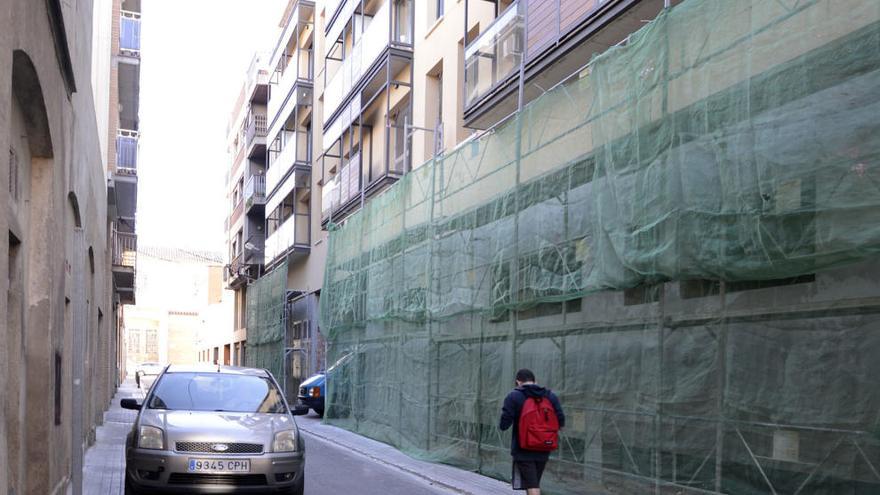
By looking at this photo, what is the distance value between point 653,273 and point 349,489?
16.2ft

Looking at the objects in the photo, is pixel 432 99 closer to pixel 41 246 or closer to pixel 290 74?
pixel 41 246

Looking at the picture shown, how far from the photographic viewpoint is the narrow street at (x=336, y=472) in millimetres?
10914

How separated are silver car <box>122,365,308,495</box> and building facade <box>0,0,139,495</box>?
82 centimetres

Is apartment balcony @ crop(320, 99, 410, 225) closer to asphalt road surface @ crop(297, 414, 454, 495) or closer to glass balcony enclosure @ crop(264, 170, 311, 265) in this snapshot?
glass balcony enclosure @ crop(264, 170, 311, 265)

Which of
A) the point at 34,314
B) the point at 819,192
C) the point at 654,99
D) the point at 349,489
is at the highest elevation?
the point at 654,99

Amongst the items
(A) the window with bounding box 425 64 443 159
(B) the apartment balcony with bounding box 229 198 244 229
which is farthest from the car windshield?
(B) the apartment balcony with bounding box 229 198 244 229

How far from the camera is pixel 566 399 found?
1016cm

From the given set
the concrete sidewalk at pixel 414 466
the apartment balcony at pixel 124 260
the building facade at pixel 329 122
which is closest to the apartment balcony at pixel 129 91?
the apartment balcony at pixel 124 260

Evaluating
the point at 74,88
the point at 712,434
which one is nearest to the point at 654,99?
the point at 712,434

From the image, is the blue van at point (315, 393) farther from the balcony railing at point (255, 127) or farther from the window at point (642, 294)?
the balcony railing at point (255, 127)

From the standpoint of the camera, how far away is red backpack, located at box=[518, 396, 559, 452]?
26.7 feet

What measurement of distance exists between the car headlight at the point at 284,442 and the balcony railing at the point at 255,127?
3706 cm

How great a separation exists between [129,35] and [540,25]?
1548 centimetres

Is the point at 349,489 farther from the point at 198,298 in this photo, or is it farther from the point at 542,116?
the point at 198,298
